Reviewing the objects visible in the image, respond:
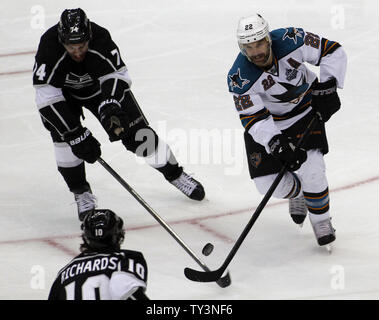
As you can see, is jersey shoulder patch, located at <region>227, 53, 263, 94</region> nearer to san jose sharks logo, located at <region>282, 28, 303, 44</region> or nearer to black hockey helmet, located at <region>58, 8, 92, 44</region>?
san jose sharks logo, located at <region>282, 28, 303, 44</region>

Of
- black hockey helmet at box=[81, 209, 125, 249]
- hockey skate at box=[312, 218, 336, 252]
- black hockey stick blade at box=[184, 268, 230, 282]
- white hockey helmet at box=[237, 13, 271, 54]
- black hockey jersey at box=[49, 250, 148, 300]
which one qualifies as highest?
white hockey helmet at box=[237, 13, 271, 54]

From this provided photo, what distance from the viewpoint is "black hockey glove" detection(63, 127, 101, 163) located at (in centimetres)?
404

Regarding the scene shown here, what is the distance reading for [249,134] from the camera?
396 cm

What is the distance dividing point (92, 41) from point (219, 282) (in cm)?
133

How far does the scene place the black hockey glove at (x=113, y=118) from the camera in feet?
13.1

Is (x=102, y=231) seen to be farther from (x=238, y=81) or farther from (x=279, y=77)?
(x=279, y=77)

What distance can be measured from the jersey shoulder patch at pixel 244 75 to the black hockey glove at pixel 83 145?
→ 77cm

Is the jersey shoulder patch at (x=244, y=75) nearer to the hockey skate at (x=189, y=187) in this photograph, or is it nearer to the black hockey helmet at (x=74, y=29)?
the black hockey helmet at (x=74, y=29)

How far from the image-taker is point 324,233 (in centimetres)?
388

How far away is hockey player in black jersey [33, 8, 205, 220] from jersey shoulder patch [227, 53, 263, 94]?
0.62m

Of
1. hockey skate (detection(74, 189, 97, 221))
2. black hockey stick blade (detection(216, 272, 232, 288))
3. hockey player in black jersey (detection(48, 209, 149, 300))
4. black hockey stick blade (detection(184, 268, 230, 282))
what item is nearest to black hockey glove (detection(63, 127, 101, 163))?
hockey skate (detection(74, 189, 97, 221))

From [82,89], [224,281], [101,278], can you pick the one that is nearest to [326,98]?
[224,281]

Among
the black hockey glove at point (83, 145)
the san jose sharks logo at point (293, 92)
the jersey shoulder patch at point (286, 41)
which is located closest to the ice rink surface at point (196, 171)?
the black hockey glove at point (83, 145)
